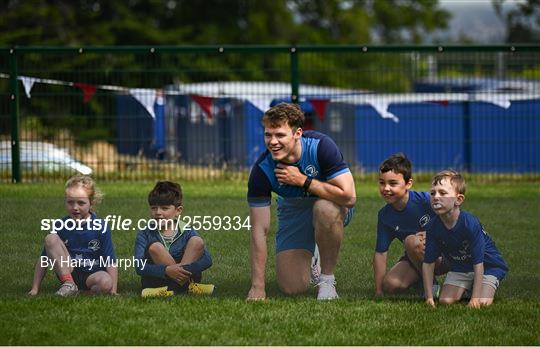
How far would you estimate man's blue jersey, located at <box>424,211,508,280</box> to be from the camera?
701cm

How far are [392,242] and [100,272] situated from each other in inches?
74.6

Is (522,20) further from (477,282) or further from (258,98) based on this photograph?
(477,282)

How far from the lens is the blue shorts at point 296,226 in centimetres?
725

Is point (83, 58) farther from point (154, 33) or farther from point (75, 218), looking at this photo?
point (75, 218)

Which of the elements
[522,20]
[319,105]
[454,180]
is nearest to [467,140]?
[319,105]

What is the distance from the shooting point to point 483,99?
13.8 m

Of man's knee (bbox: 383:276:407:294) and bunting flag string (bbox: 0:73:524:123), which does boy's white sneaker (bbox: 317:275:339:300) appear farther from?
bunting flag string (bbox: 0:73:524:123)

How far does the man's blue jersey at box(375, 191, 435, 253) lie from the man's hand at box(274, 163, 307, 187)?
68 centimetres

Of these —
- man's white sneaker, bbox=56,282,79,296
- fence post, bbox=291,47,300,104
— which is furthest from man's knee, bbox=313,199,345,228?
fence post, bbox=291,47,300,104

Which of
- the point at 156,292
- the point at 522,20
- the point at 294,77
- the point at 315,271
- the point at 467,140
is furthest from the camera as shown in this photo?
the point at 522,20

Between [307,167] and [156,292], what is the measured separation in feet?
4.02

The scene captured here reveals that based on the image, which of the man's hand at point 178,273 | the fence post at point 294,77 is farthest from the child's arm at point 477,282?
the fence post at point 294,77

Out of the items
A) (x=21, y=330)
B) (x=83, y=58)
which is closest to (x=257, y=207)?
(x=21, y=330)

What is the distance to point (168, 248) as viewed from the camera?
282 inches
